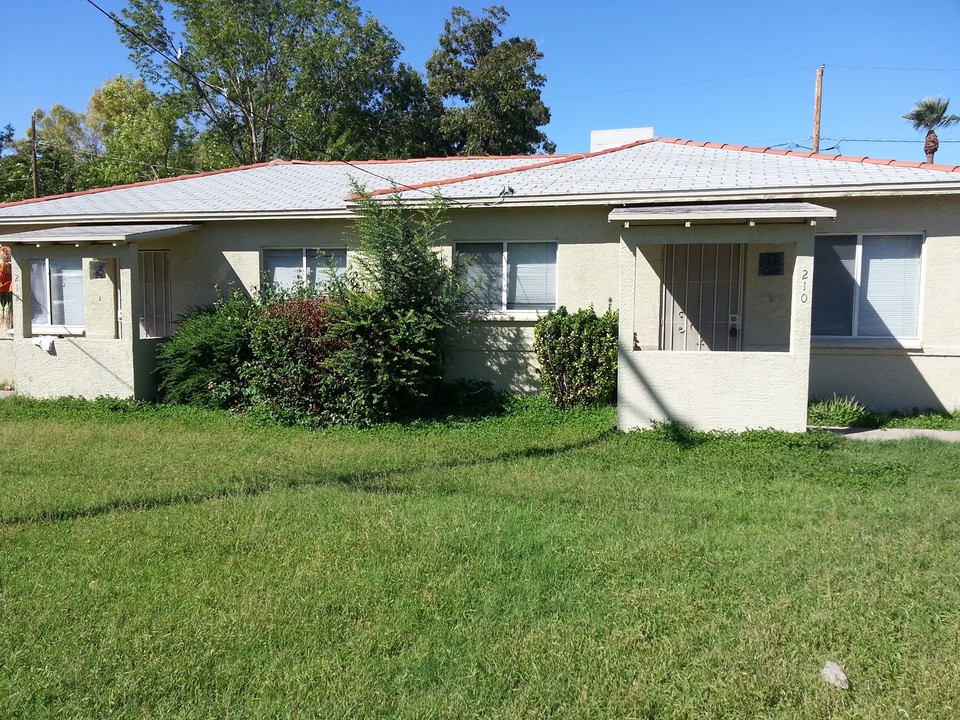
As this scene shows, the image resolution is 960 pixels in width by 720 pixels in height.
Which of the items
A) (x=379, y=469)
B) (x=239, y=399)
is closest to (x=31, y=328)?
(x=239, y=399)

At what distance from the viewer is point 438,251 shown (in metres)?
11.2

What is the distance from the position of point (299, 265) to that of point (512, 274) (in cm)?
353

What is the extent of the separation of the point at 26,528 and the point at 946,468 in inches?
316

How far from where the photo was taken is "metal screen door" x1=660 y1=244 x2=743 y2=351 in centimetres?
1090

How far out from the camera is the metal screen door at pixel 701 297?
10898mm

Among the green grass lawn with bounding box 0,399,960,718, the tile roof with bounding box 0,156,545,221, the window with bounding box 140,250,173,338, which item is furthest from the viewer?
the window with bounding box 140,250,173,338

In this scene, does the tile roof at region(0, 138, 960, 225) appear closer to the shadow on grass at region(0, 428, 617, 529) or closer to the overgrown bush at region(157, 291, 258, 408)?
the overgrown bush at region(157, 291, 258, 408)

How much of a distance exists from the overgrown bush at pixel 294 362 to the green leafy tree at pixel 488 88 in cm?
2003

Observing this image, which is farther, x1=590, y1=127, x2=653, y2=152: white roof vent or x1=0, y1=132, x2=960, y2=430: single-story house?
x1=590, y1=127, x2=653, y2=152: white roof vent

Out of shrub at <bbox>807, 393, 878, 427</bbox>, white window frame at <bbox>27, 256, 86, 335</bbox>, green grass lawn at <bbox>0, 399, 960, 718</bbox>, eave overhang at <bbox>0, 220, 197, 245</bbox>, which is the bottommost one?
green grass lawn at <bbox>0, 399, 960, 718</bbox>

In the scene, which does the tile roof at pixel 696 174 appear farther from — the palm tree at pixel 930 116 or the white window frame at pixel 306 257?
the palm tree at pixel 930 116

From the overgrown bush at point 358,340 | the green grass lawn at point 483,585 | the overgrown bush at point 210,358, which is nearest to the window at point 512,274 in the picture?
the overgrown bush at point 358,340

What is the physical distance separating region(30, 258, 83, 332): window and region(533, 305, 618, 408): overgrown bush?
25.4ft

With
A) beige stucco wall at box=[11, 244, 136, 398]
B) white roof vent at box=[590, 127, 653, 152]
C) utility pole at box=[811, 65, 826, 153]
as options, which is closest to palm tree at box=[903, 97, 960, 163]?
utility pole at box=[811, 65, 826, 153]
